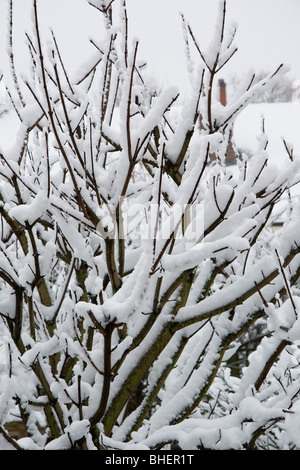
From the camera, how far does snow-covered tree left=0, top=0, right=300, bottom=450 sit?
4.42ft

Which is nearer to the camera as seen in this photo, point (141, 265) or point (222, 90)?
A: point (141, 265)

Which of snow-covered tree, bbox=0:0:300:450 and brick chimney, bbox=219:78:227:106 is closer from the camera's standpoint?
snow-covered tree, bbox=0:0:300:450

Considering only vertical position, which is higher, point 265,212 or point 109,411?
point 265,212

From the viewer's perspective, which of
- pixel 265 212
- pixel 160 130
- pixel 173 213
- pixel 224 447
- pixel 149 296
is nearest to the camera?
pixel 173 213

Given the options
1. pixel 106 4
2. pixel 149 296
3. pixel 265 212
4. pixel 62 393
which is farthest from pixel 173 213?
pixel 106 4

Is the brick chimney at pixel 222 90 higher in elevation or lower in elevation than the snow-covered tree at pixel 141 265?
higher

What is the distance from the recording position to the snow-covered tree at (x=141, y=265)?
1.35 meters

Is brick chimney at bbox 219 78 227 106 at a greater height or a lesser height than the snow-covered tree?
greater

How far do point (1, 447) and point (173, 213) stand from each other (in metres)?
1.20

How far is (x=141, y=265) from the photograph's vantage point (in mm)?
1431

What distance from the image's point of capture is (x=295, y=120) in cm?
1812

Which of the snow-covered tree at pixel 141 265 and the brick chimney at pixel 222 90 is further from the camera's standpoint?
the brick chimney at pixel 222 90

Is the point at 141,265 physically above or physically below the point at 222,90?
below
